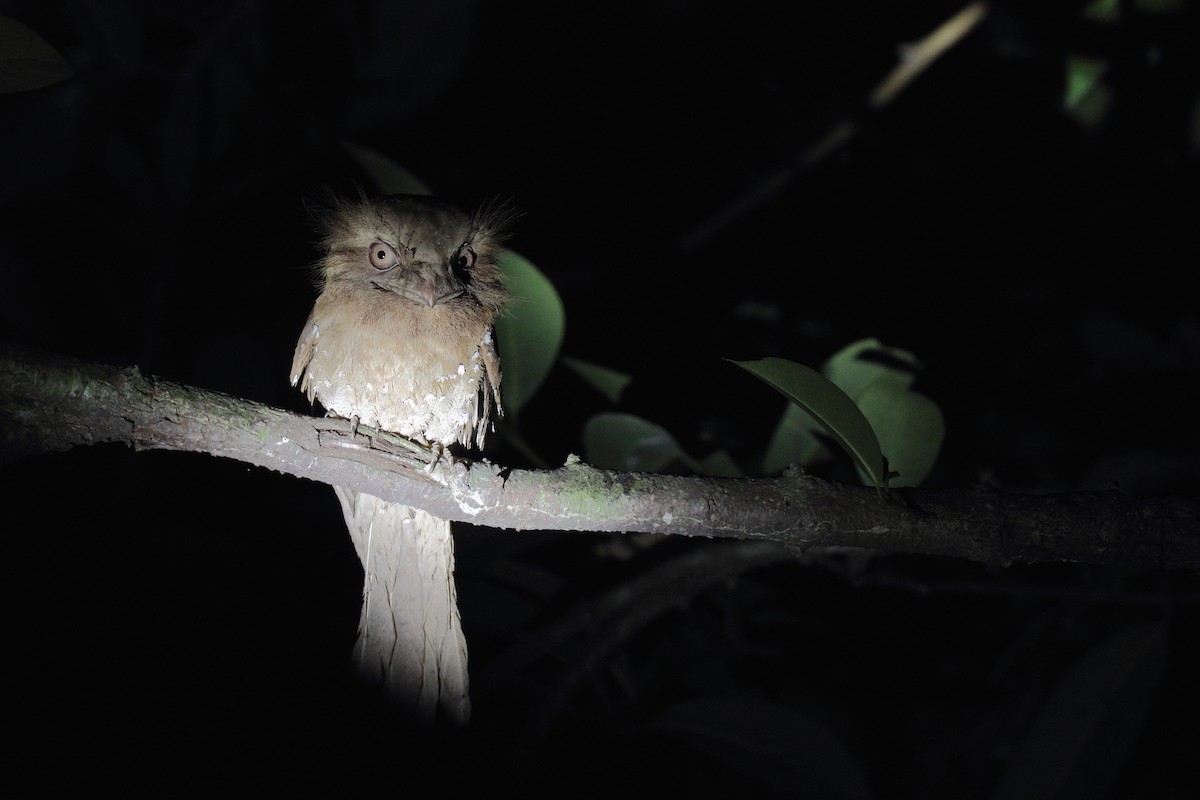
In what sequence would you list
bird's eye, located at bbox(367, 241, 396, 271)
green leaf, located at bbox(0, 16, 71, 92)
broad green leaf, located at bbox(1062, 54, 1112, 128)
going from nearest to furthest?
1. green leaf, located at bbox(0, 16, 71, 92)
2. bird's eye, located at bbox(367, 241, 396, 271)
3. broad green leaf, located at bbox(1062, 54, 1112, 128)

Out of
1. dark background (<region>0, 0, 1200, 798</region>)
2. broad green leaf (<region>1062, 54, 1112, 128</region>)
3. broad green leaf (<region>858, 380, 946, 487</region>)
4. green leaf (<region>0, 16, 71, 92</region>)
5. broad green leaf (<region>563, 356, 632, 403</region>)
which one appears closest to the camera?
green leaf (<region>0, 16, 71, 92</region>)

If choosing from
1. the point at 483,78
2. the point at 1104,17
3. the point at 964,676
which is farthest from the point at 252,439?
Answer: the point at 964,676

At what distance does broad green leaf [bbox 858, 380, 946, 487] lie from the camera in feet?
5.45

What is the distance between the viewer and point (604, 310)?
295 cm

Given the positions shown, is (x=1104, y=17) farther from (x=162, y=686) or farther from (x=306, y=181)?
(x=162, y=686)

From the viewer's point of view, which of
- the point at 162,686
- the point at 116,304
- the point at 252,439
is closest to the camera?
the point at 252,439

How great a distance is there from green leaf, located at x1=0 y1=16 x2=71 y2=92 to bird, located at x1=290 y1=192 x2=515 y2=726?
74cm

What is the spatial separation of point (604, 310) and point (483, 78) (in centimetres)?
105

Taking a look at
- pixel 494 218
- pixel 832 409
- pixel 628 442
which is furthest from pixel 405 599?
pixel 832 409

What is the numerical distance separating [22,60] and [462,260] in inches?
37.8

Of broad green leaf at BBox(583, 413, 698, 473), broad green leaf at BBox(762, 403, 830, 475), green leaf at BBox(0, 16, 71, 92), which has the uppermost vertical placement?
broad green leaf at BBox(762, 403, 830, 475)

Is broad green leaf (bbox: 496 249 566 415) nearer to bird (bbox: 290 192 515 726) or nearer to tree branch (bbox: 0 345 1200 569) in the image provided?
bird (bbox: 290 192 515 726)

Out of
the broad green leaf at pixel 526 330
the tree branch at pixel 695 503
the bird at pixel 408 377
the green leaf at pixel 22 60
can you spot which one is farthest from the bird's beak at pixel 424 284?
the green leaf at pixel 22 60

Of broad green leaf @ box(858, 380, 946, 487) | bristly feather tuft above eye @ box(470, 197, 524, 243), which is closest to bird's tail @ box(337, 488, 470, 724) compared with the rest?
bristly feather tuft above eye @ box(470, 197, 524, 243)
